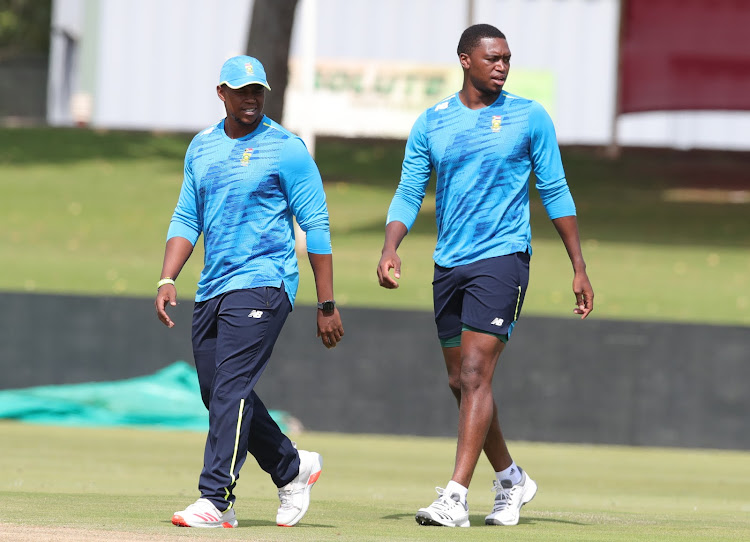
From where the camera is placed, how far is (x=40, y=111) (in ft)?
185

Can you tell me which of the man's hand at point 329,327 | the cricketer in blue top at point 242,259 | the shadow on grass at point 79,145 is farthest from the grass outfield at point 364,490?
the shadow on grass at point 79,145

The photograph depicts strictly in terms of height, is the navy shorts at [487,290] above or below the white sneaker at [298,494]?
above

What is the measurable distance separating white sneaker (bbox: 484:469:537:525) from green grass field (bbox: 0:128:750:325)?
418 inches

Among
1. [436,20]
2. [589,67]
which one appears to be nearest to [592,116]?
[589,67]

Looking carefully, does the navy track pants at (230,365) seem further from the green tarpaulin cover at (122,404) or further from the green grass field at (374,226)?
the green grass field at (374,226)

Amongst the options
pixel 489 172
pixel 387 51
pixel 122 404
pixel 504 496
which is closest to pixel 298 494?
pixel 504 496

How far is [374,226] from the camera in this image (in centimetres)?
2552

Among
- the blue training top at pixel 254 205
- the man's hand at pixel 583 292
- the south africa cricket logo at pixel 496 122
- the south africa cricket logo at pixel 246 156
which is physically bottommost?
the man's hand at pixel 583 292

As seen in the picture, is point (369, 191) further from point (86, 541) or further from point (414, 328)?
point (86, 541)

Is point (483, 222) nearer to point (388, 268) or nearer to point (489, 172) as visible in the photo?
point (489, 172)

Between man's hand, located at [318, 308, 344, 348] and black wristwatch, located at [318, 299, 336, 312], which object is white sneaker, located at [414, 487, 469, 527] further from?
black wristwatch, located at [318, 299, 336, 312]

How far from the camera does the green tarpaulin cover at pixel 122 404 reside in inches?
541

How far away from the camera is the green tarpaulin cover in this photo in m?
13.7

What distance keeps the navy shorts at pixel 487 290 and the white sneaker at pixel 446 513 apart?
802 mm
